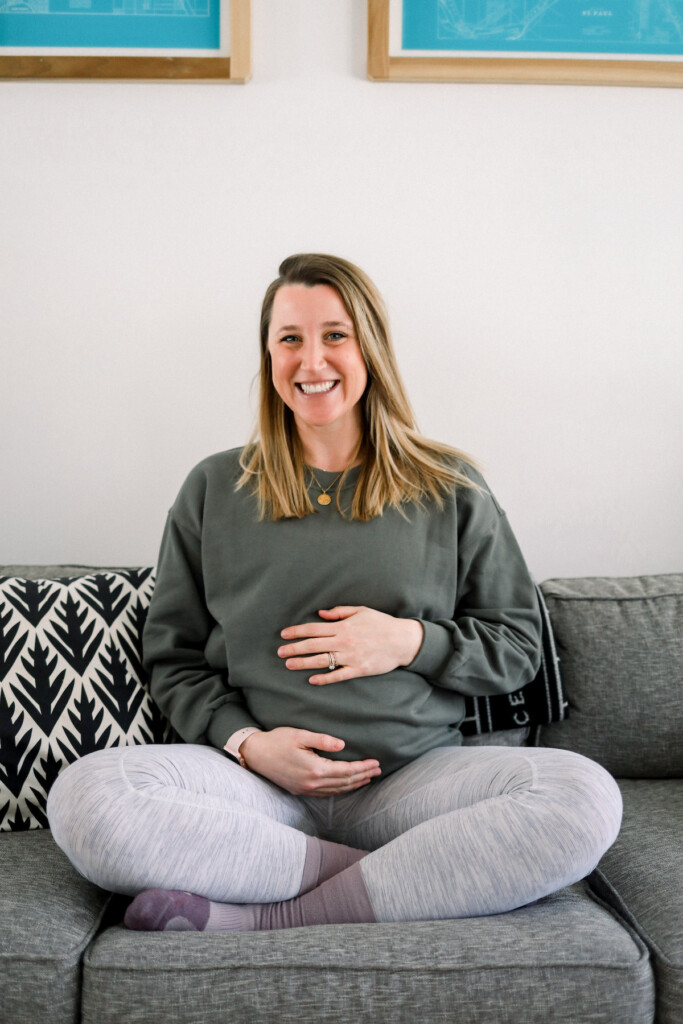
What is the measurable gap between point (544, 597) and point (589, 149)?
2.97ft

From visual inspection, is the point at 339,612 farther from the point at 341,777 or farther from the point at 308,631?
the point at 341,777

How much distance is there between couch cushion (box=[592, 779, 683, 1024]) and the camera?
0.95 m

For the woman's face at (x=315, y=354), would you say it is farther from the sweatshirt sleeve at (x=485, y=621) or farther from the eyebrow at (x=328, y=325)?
the sweatshirt sleeve at (x=485, y=621)

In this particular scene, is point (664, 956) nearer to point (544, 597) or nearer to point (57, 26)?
point (544, 597)

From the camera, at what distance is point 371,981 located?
90 cm

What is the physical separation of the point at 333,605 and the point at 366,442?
0.94ft

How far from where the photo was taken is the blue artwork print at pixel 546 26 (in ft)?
5.50

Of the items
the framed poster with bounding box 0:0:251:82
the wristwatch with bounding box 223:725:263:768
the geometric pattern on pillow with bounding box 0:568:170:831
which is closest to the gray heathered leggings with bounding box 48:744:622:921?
the wristwatch with bounding box 223:725:263:768

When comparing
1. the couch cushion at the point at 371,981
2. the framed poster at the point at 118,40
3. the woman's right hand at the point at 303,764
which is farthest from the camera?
the framed poster at the point at 118,40

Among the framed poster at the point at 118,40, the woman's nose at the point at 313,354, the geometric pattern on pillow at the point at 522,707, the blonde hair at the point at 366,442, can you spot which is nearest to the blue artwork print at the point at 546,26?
the framed poster at the point at 118,40

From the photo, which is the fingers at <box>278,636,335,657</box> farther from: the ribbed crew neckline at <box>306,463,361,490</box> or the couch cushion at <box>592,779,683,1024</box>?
the couch cushion at <box>592,779,683,1024</box>

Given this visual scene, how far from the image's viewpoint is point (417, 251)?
1.75m

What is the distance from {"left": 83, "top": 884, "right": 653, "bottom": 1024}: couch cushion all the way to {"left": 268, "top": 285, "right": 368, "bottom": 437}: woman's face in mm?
758

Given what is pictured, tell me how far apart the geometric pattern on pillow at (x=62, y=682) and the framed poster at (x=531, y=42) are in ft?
3.73
